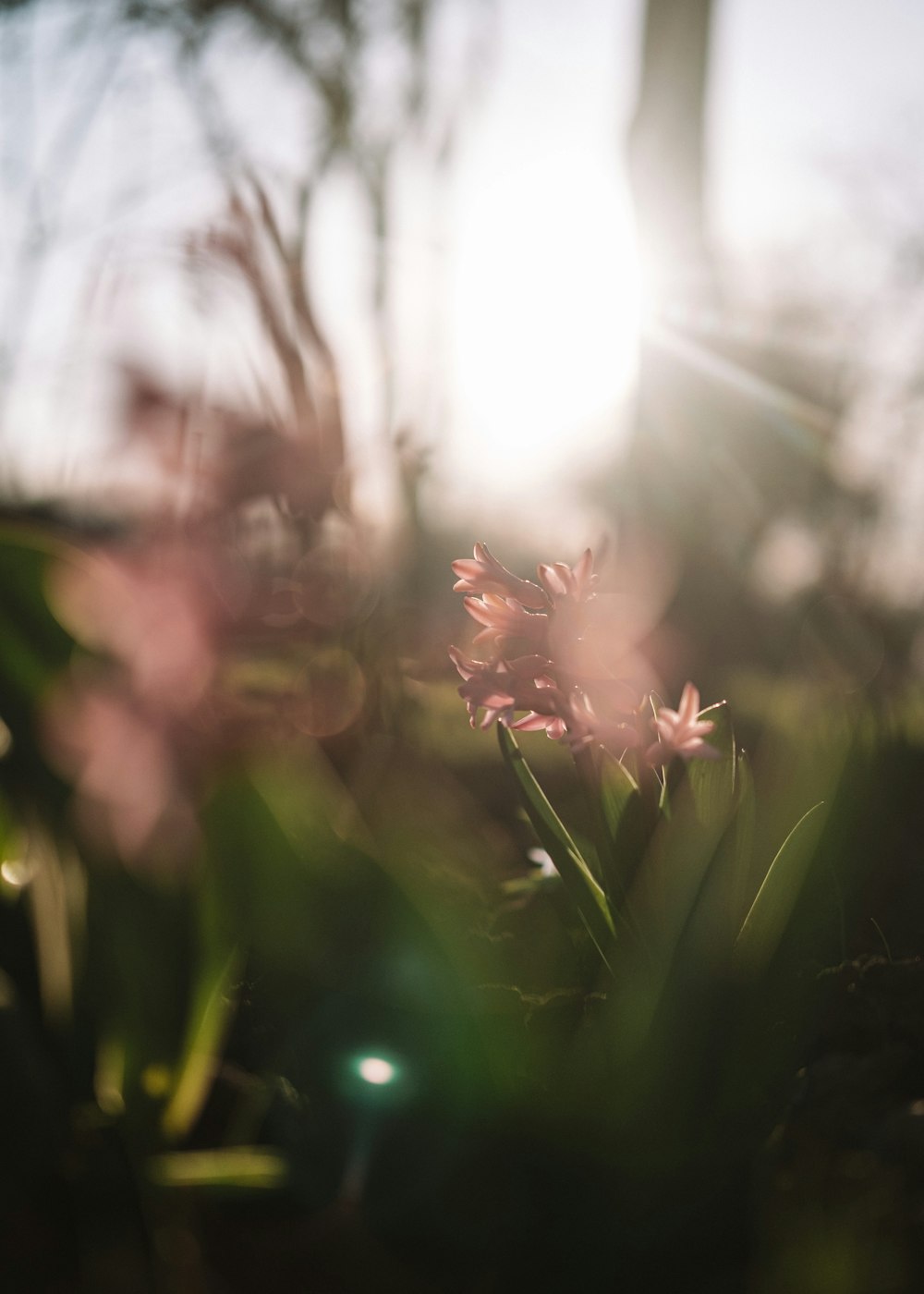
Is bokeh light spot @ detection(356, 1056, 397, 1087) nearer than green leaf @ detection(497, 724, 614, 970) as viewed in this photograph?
Yes

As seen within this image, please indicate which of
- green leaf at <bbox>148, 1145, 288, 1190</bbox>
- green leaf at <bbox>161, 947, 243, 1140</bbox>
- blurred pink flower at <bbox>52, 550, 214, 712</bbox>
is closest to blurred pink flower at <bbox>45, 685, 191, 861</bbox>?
blurred pink flower at <bbox>52, 550, 214, 712</bbox>

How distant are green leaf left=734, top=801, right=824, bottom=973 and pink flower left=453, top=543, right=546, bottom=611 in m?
0.33

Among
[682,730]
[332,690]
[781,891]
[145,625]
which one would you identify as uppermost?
[145,625]

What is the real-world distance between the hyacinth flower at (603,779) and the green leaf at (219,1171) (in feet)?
1.10

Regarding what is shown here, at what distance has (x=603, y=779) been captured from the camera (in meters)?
1.01

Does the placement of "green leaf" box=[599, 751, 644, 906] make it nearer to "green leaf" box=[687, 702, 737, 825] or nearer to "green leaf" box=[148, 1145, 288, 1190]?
"green leaf" box=[687, 702, 737, 825]

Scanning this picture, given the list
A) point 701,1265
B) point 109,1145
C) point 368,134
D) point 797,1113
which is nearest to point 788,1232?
point 701,1265

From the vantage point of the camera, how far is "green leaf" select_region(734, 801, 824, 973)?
86 centimetres

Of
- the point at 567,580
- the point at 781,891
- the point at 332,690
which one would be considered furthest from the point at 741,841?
the point at 332,690

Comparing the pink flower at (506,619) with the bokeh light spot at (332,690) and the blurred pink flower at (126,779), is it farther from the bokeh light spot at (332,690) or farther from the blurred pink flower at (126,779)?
the bokeh light spot at (332,690)

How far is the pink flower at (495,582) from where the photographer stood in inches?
37.6

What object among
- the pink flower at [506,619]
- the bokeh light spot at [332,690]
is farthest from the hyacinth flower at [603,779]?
the bokeh light spot at [332,690]

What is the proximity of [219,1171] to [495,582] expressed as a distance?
1.86 ft

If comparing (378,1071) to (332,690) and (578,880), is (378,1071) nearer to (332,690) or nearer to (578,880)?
(578,880)
